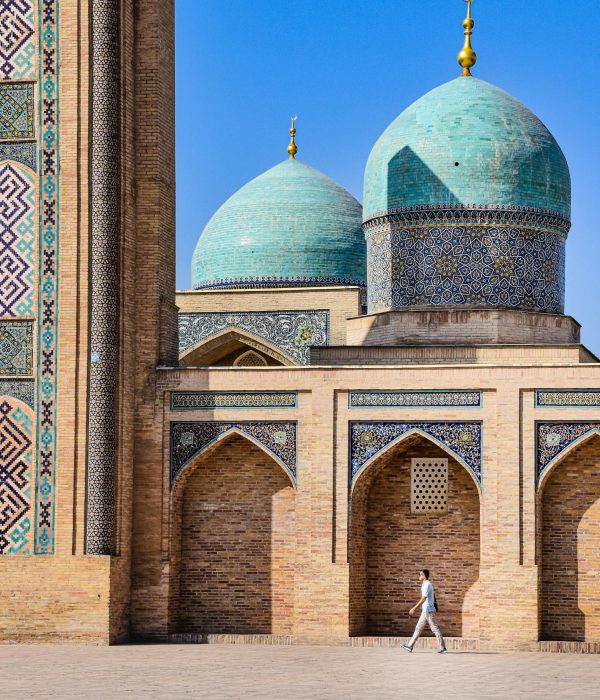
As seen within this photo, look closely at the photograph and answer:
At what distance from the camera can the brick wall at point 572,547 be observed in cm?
1434

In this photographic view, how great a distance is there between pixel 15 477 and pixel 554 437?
5095mm

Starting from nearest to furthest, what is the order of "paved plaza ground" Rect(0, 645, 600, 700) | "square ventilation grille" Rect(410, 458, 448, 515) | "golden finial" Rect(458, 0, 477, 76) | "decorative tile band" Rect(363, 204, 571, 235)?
1. "paved plaza ground" Rect(0, 645, 600, 700)
2. "square ventilation grille" Rect(410, 458, 448, 515)
3. "decorative tile band" Rect(363, 204, 571, 235)
4. "golden finial" Rect(458, 0, 477, 76)

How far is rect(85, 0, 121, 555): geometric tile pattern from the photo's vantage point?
1416cm

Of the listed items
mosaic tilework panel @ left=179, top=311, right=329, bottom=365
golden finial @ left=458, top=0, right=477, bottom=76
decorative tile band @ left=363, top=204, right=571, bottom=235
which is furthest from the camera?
mosaic tilework panel @ left=179, top=311, right=329, bottom=365

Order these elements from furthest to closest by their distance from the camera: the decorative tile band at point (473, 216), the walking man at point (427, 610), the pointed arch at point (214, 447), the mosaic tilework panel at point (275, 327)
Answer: the mosaic tilework panel at point (275, 327), the decorative tile band at point (473, 216), the pointed arch at point (214, 447), the walking man at point (427, 610)

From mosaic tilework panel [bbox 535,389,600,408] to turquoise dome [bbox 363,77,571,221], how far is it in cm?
379

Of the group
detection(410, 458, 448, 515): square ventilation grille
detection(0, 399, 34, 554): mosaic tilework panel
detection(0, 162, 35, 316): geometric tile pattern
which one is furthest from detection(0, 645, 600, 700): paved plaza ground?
detection(0, 162, 35, 316): geometric tile pattern

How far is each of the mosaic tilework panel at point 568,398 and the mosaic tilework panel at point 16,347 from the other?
15.9 feet

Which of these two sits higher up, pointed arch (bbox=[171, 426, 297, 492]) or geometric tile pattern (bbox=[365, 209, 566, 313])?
geometric tile pattern (bbox=[365, 209, 566, 313])

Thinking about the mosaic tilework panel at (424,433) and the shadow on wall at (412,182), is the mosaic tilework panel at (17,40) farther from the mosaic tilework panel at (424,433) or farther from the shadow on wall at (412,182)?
the shadow on wall at (412,182)

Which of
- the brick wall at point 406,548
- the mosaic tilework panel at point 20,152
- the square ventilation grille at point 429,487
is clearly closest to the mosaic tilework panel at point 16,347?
the mosaic tilework panel at point 20,152

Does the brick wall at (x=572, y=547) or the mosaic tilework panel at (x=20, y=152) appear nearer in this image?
the brick wall at (x=572, y=547)

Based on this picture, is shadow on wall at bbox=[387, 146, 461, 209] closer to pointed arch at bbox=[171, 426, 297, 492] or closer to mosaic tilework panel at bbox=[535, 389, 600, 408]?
mosaic tilework panel at bbox=[535, 389, 600, 408]

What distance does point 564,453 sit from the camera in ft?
46.3
